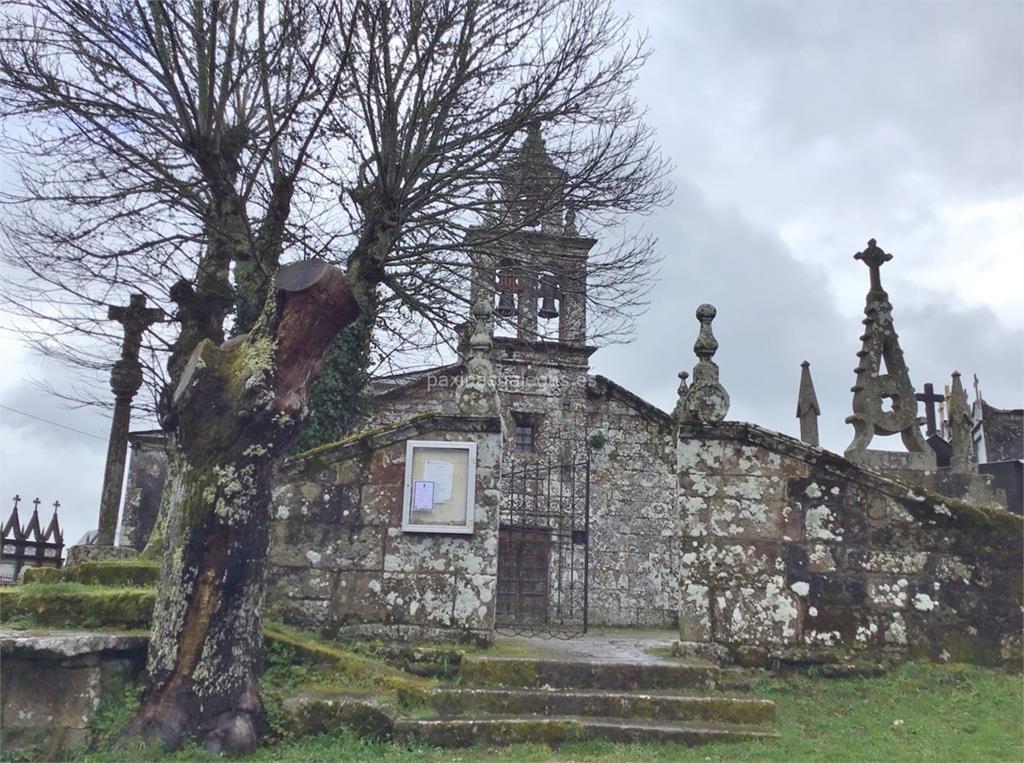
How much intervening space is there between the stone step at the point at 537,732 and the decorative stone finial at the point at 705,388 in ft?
9.23

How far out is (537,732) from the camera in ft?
17.5

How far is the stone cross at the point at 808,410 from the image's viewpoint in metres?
10.6

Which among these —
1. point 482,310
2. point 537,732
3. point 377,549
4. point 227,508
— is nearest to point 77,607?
point 227,508

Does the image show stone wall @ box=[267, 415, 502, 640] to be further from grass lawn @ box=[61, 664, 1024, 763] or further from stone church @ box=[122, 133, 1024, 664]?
grass lawn @ box=[61, 664, 1024, 763]

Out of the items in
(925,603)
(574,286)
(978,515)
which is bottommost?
(925,603)

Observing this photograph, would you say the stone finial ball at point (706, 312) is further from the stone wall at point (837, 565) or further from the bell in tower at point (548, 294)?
the bell in tower at point (548, 294)

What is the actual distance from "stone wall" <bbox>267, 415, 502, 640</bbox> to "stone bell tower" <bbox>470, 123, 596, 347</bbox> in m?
3.16

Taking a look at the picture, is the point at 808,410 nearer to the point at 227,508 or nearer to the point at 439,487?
the point at 439,487

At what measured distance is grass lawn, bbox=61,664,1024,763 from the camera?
16.4 ft

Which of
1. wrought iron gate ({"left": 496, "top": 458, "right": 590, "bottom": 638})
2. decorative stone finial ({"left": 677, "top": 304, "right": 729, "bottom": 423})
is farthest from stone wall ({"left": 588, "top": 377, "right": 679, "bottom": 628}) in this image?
decorative stone finial ({"left": 677, "top": 304, "right": 729, "bottom": 423})

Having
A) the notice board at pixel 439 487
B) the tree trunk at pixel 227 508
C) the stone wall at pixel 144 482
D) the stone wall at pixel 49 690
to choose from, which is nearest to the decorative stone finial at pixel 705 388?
the notice board at pixel 439 487

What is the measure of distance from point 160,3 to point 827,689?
9482 mm

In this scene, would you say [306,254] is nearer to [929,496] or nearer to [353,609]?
[353,609]

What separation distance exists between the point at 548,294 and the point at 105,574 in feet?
24.5
